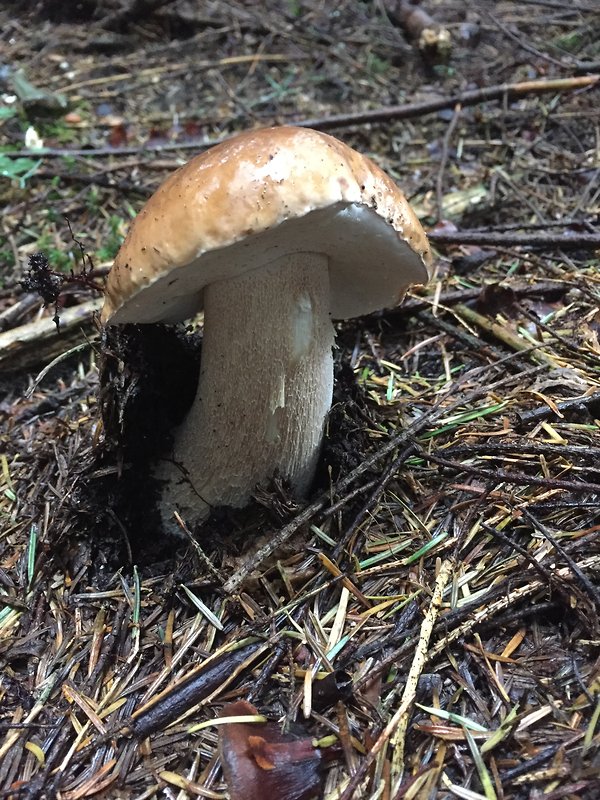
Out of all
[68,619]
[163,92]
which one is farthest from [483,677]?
[163,92]

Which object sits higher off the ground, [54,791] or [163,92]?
[163,92]

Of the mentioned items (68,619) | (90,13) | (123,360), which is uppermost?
(90,13)

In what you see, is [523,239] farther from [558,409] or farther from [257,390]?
[257,390]

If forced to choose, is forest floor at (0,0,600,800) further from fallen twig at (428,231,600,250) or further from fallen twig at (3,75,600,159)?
fallen twig at (3,75,600,159)

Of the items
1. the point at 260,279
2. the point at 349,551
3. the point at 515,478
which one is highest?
the point at 260,279

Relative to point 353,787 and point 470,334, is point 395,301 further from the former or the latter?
point 353,787

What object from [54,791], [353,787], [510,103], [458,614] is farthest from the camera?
[510,103]

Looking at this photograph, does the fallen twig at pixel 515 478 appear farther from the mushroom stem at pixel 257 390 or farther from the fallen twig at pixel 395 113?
the fallen twig at pixel 395 113

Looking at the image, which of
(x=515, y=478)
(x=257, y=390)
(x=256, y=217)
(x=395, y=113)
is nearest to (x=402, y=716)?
(x=515, y=478)
